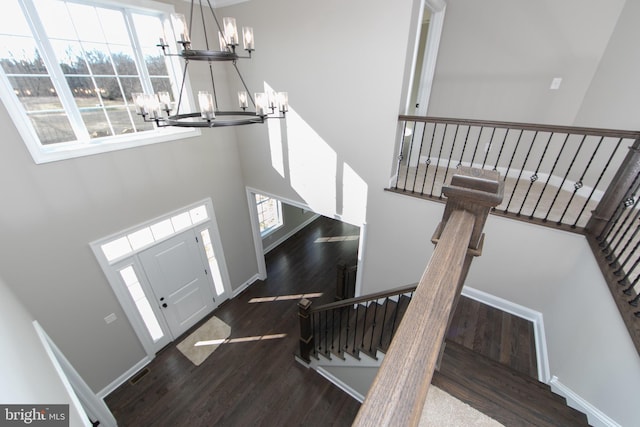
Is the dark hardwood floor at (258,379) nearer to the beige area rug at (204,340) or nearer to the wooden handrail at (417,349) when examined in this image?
the beige area rug at (204,340)

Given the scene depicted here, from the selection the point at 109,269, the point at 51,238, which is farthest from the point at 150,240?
the point at 51,238

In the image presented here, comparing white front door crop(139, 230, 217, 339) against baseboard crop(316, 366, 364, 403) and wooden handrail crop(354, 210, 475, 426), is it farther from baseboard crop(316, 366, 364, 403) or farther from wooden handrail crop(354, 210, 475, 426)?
wooden handrail crop(354, 210, 475, 426)

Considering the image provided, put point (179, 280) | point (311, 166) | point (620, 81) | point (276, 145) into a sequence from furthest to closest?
point (179, 280)
point (276, 145)
point (311, 166)
point (620, 81)

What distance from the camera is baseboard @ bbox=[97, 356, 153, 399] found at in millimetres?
3641

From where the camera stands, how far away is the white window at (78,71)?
2.48 meters

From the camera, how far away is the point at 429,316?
66 centimetres

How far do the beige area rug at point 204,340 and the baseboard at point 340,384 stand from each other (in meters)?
1.83

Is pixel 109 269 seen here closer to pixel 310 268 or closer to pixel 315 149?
Answer: pixel 315 149

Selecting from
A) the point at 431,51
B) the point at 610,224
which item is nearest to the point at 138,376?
the point at 610,224

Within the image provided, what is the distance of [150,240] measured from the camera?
379 cm

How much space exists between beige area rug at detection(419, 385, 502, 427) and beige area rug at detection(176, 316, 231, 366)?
12.9ft

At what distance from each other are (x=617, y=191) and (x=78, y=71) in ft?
17.8

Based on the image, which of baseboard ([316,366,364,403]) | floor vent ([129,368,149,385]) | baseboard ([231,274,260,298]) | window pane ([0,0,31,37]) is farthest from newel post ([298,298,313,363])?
window pane ([0,0,31,37])

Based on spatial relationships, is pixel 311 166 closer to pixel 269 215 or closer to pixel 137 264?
pixel 137 264
